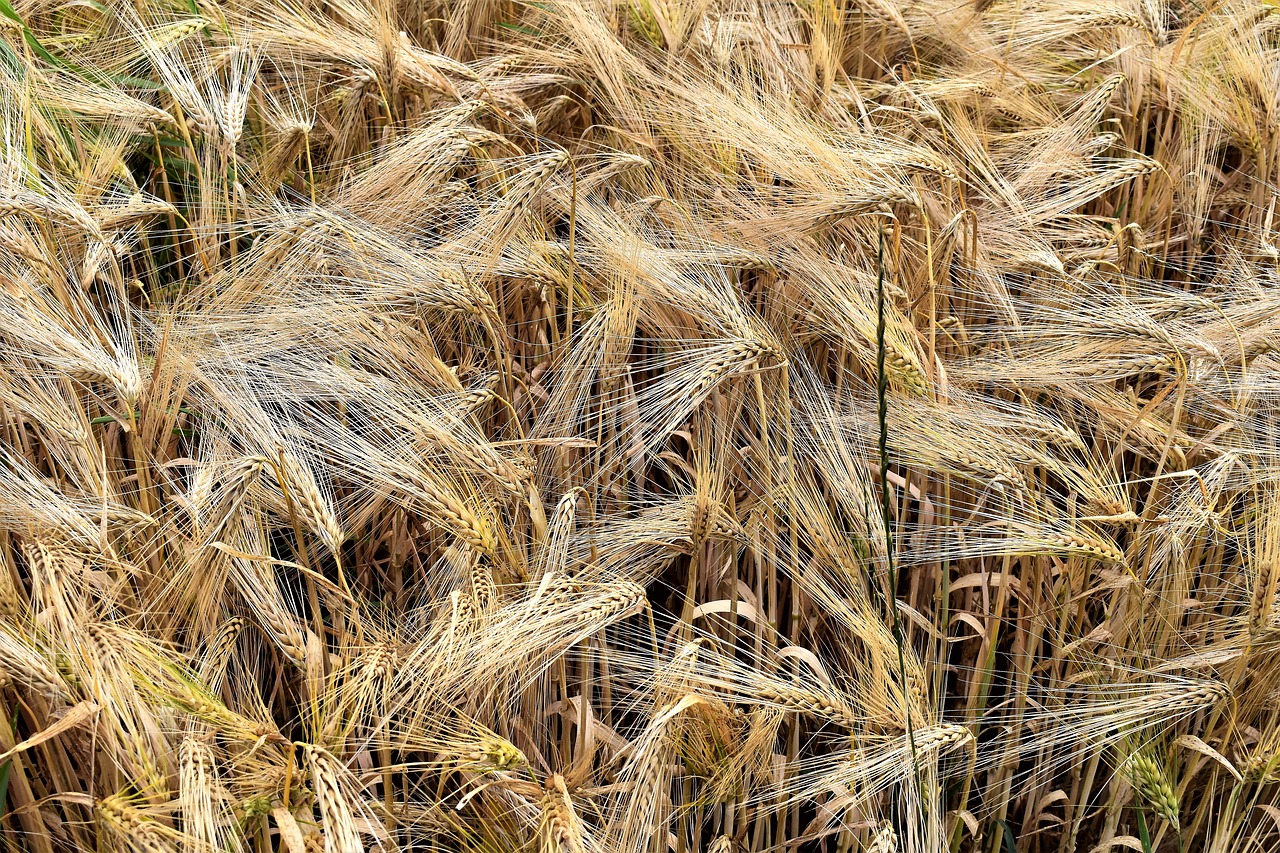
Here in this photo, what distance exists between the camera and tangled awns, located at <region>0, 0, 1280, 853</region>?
1.13m

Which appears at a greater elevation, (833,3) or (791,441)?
(833,3)

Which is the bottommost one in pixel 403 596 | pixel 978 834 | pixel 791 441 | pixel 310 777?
pixel 978 834

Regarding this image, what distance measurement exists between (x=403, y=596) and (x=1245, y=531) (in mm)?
1069

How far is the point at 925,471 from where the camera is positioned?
64.6 inches

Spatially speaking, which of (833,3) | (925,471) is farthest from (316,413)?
(833,3)

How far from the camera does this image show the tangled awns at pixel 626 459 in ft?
3.71

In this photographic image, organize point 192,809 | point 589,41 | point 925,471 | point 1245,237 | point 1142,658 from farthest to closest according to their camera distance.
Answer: point 1245,237 < point 589,41 < point 925,471 < point 1142,658 < point 192,809

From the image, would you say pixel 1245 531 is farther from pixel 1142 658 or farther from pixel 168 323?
pixel 168 323

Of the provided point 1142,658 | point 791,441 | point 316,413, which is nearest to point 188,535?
point 316,413

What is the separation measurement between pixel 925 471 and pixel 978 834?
0.50 meters

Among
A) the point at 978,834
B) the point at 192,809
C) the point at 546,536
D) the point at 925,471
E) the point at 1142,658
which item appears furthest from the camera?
the point at 925,471

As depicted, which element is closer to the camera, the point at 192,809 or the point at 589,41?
the point at 192,809

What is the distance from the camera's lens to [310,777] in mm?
975

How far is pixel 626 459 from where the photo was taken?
64.2 inches
